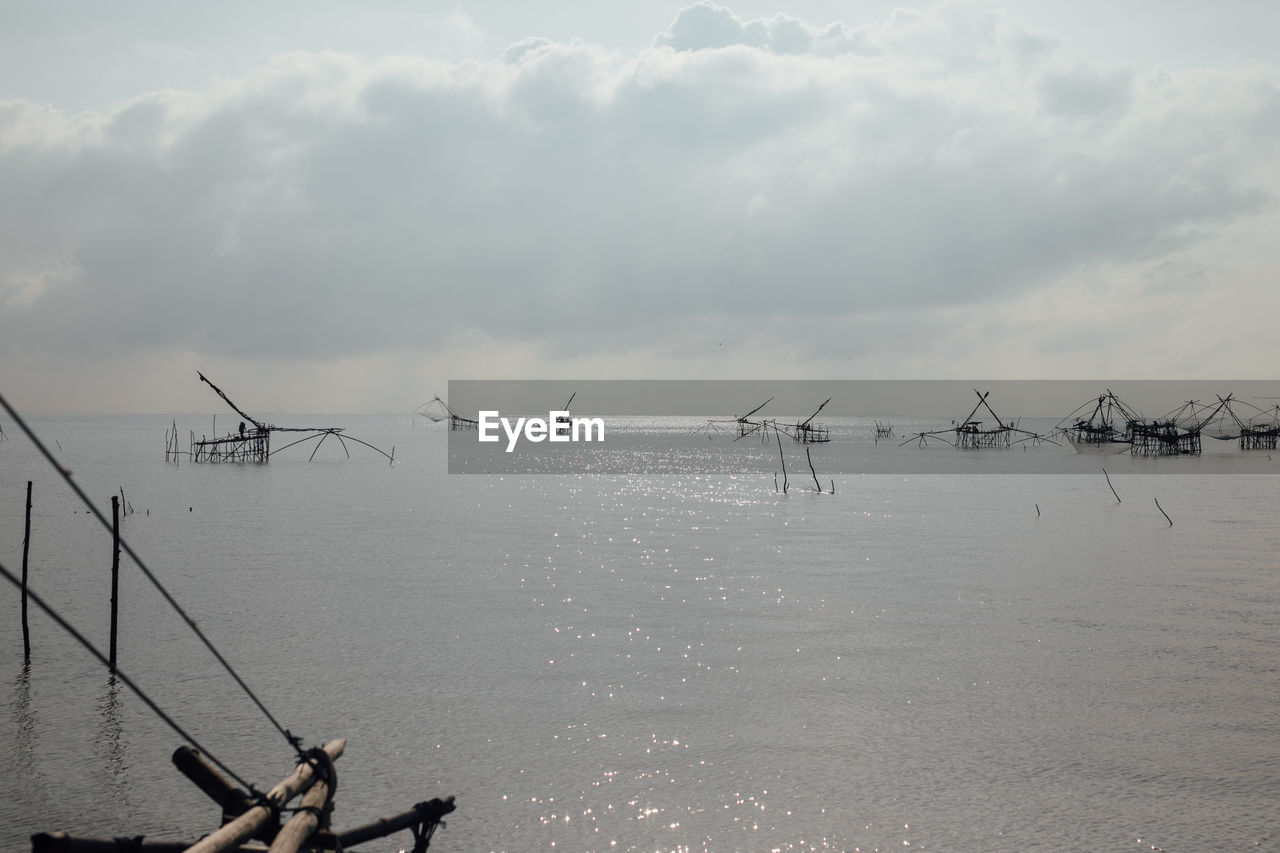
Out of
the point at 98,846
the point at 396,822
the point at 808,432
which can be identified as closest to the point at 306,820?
the point at 396,822

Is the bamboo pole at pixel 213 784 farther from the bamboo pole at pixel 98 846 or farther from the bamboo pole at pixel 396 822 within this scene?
A: the bamboo pole at pixel 396 822

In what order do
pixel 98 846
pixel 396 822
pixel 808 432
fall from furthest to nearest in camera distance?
1. pixel 808 432
2. pixel 396 822
3. pixel 98 846

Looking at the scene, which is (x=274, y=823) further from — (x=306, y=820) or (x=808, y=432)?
(x=808, y=432)

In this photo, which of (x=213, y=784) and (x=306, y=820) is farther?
(x=213, y=784)

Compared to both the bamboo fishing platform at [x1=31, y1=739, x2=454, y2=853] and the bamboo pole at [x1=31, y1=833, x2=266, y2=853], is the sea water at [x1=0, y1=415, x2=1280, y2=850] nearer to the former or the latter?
the bamboo fishing platform at [x1=31, y1=739, x2=454, y2=853]

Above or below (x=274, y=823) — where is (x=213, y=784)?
above

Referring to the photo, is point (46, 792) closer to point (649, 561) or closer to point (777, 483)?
point (649, 561)

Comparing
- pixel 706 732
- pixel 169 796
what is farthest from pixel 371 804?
pixel 706 732
